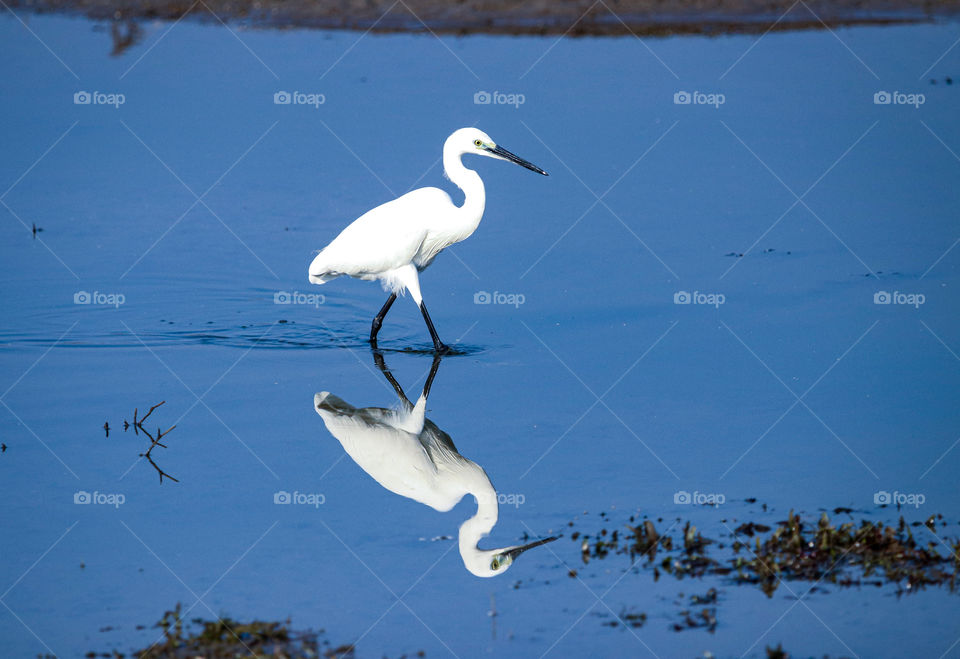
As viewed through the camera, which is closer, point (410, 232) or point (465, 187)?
point (410, 232)

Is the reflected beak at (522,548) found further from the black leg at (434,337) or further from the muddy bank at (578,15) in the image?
the muddy bank at (578,15)

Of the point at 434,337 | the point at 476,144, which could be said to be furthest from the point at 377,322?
the point at 476,144

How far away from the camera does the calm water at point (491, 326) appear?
22.4 ft

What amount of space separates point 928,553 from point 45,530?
551cm

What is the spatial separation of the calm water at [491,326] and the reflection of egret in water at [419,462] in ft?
0.35

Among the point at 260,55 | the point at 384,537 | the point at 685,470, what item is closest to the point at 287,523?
the point at 384,537

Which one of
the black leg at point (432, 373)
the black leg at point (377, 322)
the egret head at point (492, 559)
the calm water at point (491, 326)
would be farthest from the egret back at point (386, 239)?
the egret head at point (492, 559)

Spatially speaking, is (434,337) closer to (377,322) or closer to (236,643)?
(377,322)

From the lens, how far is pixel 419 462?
8.55 m

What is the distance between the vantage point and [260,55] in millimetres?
19953

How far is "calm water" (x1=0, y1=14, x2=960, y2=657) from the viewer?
6.82 m

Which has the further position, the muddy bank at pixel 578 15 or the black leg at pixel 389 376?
the muddy bank at pixel 578 15

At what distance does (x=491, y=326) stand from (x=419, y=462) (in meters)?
3.07

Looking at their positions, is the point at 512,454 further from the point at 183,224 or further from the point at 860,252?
the point at 183,224
